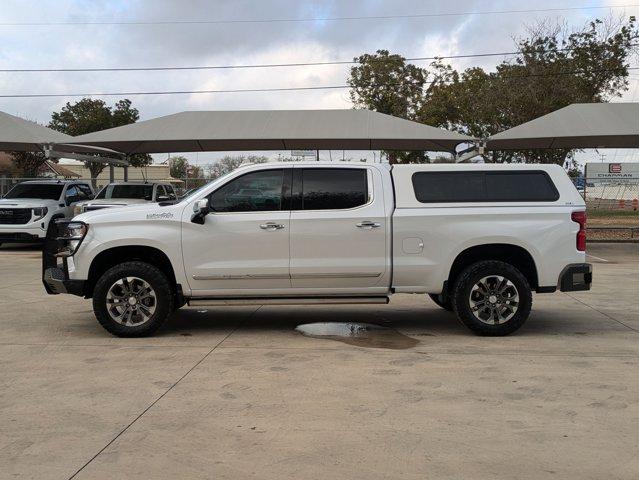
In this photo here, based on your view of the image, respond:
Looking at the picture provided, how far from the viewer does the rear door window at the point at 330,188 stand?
24.1ft

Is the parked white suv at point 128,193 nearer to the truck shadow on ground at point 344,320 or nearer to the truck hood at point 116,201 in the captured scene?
the truck hood at point 116,201

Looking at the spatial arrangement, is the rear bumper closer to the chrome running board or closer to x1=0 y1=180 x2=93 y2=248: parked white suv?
the chrome running board

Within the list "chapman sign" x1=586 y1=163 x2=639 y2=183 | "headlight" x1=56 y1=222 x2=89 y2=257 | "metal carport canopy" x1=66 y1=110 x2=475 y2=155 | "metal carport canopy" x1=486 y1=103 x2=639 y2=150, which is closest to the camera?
"headlight" x1=56 y1=222 x2=89 y2=257

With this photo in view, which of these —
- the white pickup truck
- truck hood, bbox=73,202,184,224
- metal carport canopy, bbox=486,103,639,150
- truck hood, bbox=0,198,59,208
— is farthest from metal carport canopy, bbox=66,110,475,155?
truck hood, bbox=73,202,184,224

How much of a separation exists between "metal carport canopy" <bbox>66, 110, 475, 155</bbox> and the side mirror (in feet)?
40.9

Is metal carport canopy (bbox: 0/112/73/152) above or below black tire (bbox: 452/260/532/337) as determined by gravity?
above

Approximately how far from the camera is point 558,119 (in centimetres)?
1852

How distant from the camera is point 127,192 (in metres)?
18.3

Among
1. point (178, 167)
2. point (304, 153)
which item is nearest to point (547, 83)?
point (304, 153)

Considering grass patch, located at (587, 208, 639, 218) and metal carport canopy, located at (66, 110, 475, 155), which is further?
grass patch, located at (587, 208, 639, 218)

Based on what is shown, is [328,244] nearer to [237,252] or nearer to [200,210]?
[237,252]

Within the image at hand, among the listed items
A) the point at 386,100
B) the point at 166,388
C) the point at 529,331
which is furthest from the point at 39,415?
the point at 386,100

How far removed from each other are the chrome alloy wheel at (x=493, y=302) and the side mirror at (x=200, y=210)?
10.2 feet

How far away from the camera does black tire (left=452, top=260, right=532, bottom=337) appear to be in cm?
723
